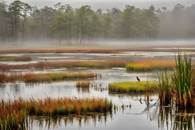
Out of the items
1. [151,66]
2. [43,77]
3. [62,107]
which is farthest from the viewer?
[151,66]

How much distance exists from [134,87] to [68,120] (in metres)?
9.20

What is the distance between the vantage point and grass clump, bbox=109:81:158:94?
92.4 ft

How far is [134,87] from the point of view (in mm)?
28734

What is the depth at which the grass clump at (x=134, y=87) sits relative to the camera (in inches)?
1109

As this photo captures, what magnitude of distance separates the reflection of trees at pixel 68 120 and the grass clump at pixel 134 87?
7465 mm

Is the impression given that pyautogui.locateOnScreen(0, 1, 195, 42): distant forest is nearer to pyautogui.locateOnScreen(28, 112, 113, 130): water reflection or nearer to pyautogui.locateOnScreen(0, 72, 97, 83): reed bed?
pyautogui.locateOnScreen(0, 72, 97, 83): reed bed

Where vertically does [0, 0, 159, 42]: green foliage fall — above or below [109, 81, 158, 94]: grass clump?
above

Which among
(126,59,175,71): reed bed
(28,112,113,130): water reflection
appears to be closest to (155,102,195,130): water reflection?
(28,112,113,130): water reflection

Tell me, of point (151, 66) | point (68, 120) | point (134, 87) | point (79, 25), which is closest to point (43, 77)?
point (151, 66)

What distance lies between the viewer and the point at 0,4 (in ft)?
503

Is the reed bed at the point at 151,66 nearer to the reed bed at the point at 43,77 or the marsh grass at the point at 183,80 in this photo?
the reed bed at the point at 43,77

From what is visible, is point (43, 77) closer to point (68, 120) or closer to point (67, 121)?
point (68, 120)

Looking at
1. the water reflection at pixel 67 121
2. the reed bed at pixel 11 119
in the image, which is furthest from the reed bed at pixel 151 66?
the reed bed at pixel 11 119

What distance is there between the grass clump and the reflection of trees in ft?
24.5
